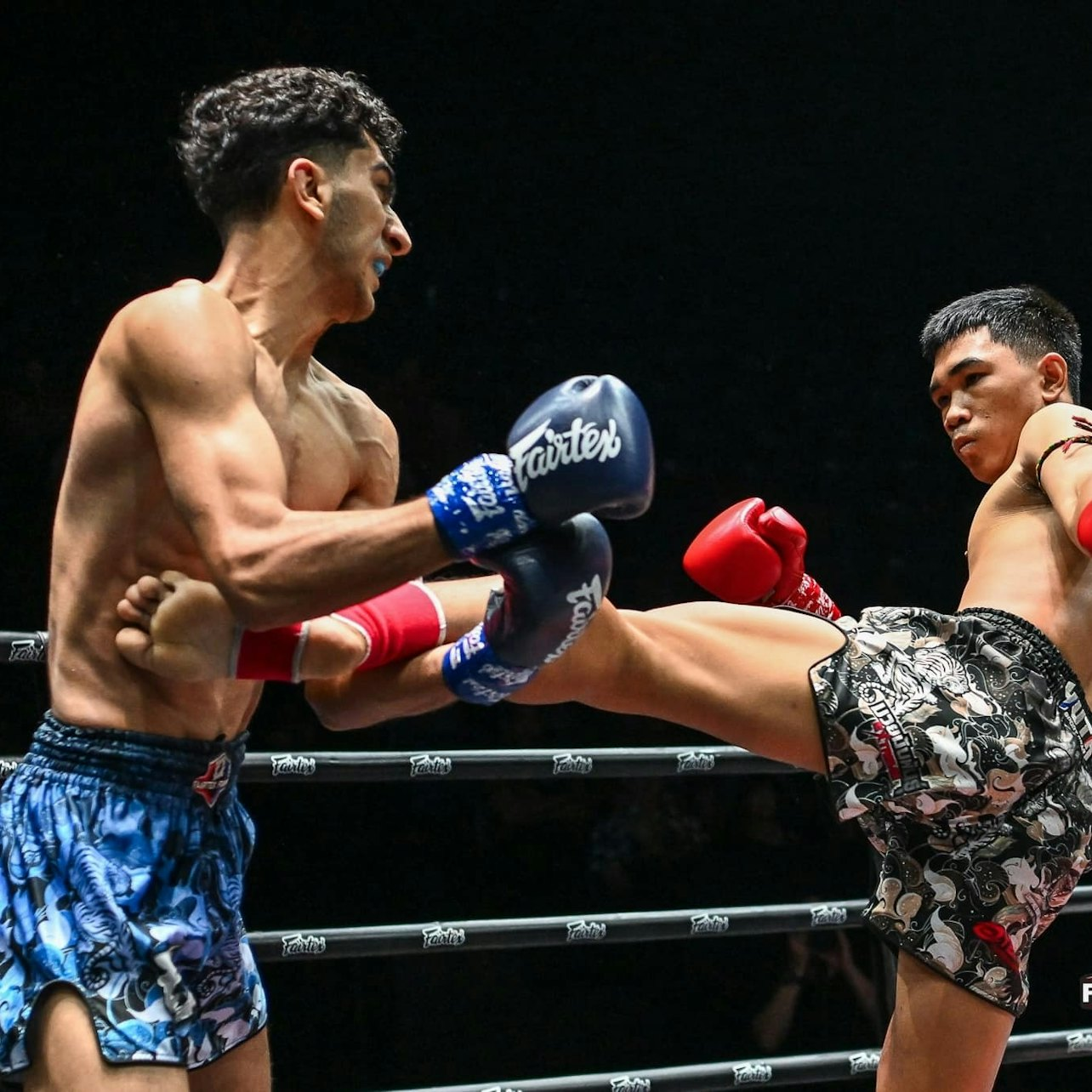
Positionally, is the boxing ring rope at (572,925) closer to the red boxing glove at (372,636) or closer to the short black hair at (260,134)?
the red boxing glove at (372,636)

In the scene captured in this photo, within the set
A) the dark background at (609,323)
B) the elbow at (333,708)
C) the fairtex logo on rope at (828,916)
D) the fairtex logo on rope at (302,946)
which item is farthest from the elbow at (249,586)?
the dark background at (609,323)

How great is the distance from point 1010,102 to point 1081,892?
8.72 feet

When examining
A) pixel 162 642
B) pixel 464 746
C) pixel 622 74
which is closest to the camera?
pixel 162 642

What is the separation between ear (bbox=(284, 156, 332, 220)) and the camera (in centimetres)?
147

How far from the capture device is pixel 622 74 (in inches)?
152

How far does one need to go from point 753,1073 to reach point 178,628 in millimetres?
1450

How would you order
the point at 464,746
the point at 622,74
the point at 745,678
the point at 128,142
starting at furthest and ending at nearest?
1. the point at 622,74
2. the point at 464,746
3. the point at 128,142
4. the point at 745,678

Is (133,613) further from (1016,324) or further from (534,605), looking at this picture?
(1016,324)

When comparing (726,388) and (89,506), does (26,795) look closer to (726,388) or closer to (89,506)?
(89,506)

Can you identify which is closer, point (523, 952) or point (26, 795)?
point (26, 795)

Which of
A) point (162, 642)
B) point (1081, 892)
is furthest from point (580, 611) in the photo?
point (1081, 892)

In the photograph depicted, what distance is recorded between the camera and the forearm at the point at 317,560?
45.6 inches

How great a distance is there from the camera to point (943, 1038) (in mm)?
1952

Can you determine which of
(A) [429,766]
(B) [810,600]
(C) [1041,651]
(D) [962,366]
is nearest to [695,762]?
(B) [810,600]
